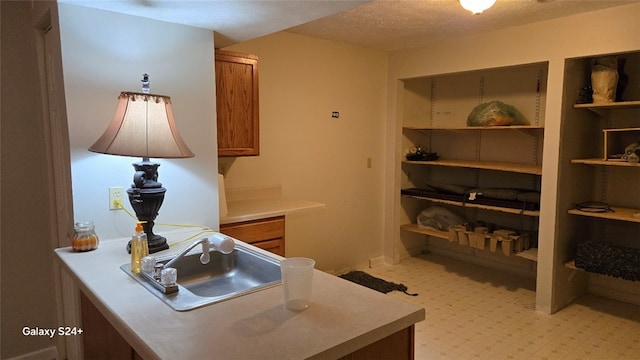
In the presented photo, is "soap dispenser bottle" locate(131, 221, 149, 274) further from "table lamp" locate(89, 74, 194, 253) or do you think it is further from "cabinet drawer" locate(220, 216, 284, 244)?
"cabinet drawer" locate(220, 216, 284, 244)

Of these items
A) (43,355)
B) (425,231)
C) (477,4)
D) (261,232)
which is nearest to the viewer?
(477,4)

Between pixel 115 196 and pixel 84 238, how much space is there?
26 cm

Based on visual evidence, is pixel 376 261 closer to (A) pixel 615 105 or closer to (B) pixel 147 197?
(A) pixel 615 105

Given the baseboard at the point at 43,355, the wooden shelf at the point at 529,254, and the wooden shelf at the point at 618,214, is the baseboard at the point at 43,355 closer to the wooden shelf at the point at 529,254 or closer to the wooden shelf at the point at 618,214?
the wooden shelf at the point at 529,254

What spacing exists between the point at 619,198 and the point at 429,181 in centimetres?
180

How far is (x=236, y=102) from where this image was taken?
261 centimetres

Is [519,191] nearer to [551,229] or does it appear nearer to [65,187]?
[551,229]

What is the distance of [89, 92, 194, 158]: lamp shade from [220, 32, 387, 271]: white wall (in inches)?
55.1

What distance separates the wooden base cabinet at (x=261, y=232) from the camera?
2.58 meters

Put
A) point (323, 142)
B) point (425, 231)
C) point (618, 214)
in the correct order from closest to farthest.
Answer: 1. point (618, 214)
2. point (323, 142)
3. point (425, 231)

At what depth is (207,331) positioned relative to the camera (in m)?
1.07

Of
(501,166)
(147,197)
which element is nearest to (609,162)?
(501,166)

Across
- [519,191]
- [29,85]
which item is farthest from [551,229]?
[29,85]

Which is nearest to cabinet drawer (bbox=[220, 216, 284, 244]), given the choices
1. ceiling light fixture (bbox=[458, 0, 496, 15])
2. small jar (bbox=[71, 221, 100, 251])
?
small jar (bbox=[71, 221, 100, 251])
